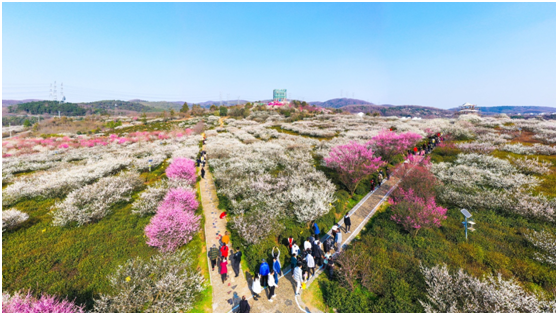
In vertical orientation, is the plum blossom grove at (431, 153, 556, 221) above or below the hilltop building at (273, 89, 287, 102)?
below

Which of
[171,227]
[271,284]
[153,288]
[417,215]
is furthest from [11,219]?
[417,215]

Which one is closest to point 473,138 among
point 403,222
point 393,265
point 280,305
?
point 403,222

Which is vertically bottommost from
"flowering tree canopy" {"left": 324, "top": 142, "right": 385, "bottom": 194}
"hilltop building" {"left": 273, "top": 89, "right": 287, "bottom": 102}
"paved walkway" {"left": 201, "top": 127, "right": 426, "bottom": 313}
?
"paved walkway" {"left": 201, "top": 127, "right": 426, "bottom": 313}

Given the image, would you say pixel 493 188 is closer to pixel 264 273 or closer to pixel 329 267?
pixel 329 267

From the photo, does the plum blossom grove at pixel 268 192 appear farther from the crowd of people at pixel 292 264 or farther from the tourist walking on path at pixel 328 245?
the tourist walking on path at pixel 328 245

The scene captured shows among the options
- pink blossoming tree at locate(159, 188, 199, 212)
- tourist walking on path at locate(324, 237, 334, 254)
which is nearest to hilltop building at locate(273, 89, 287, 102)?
pink blossoming tree at locate(159, 188, 199, 212)

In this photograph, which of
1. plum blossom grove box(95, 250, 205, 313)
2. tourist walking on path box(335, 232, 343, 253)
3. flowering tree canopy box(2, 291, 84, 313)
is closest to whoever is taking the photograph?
flowering tree canopy box(2, 291, 84, 313)

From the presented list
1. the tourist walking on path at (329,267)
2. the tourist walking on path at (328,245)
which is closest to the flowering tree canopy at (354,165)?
the tourist walking on path at (328,245)

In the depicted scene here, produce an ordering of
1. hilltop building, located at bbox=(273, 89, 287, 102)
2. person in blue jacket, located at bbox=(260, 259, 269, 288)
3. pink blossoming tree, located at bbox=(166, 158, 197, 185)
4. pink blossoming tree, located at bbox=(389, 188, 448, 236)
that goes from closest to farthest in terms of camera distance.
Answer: person in blue jacket, located at bbox=(260, 259, 269, 288) < pink blossoming tree, located at bbox=(389, 188, 448, 236) < pink blossoming tree, located at bbox=(166, 158, 197, 185) < hilltop building, located at bbox=(273, 89, 287, 102)

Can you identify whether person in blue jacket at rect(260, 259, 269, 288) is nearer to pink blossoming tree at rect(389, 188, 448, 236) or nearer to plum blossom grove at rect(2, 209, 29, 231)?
pink blossoming tree at rect(389, 188, 448, 236)
